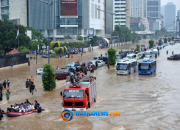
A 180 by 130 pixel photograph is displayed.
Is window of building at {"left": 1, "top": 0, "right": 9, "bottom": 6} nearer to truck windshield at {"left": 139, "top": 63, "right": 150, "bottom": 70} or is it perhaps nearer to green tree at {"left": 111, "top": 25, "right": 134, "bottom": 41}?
green tree at {"left": 111, "top": 25, "right": 134, "bottom": 41}

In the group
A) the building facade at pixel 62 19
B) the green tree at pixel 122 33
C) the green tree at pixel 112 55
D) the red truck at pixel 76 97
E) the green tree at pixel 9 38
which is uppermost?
the building facade at pixel 62 19

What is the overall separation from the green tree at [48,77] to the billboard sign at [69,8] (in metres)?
96.7

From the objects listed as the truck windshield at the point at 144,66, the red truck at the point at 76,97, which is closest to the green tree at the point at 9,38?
the truck windshield at the point at 144,66

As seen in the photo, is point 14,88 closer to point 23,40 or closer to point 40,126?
point 40,126

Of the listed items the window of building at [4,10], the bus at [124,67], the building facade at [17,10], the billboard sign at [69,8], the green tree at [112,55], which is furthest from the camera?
the window of building at [4,10]

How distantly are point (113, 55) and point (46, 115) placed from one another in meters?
33.4

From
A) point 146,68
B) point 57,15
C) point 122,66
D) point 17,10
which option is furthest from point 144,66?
point 17,10

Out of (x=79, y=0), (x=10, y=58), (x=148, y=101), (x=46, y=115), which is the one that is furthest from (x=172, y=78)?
(x=79, y=0)

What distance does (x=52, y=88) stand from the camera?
93.6 feet

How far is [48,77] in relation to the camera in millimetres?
28109

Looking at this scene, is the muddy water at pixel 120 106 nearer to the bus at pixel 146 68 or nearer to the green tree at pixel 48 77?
the green tree at pixel 48 77

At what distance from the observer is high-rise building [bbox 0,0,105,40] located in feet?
411

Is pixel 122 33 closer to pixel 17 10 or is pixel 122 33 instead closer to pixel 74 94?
pixel 17 10

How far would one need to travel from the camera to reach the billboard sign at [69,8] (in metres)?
121
